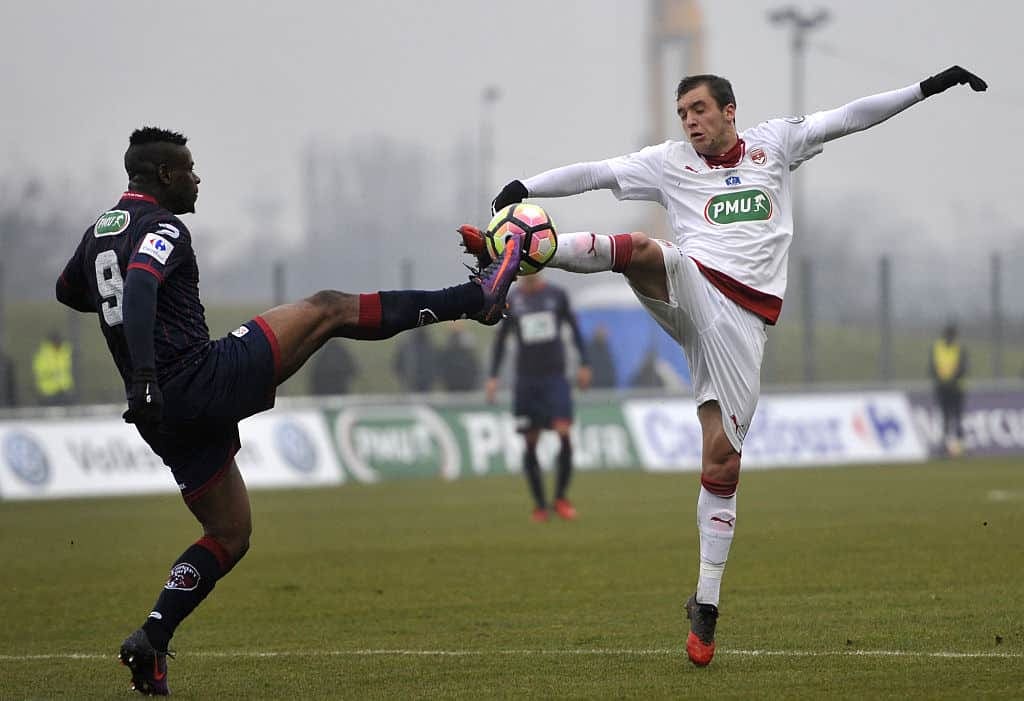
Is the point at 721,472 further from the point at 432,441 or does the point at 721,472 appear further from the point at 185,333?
the point at 432,441

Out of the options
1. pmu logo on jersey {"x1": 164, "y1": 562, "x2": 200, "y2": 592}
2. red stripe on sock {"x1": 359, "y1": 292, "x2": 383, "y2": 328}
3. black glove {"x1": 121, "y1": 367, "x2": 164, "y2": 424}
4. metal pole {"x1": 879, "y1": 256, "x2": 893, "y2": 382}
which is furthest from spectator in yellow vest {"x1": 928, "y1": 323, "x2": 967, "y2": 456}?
black glove {"x1": 121, "y1": 367, "x2": 164, "y2": 424}

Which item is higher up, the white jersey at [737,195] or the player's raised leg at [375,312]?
the white jersey at [737,195]

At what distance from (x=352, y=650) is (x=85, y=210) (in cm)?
2091

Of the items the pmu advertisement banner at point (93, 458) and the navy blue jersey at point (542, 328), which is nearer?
the navy blue jersey at point (542, 328)

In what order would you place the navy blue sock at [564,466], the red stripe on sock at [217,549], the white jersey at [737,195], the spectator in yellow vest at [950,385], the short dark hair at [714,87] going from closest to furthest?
the red stripe on sock at [217,549] → the white jersey at [737,195] → the short dark hair at [714,87] → the navy blue sock at [564,466] → the spectator in yellow vest at [950,385]

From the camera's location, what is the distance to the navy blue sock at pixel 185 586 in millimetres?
6875

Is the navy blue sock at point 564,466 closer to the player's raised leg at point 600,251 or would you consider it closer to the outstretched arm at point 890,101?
the outstretched arm at point 890,101

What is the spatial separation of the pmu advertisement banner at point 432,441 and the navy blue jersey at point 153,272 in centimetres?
1652

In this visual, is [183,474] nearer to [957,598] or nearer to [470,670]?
[470,670]

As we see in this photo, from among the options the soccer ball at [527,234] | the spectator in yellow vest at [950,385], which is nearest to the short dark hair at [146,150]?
the soccer ball at [527,234]

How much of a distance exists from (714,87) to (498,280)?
5.26ft

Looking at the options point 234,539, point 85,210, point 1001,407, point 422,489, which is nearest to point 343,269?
point 85,210

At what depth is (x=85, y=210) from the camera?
1082 inches

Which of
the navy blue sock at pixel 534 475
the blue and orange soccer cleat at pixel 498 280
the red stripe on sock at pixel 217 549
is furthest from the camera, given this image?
the navy blue sock at pixel 534 475
